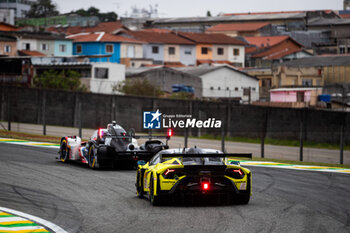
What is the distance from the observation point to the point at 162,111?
3503 centimetres

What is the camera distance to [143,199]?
49.6 feet

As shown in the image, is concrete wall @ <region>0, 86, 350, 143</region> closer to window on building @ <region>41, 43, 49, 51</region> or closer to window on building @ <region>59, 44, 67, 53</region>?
window on building @ <region>41, 43, 49, 51</region>

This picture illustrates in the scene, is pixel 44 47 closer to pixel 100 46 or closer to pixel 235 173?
pixel 100 46

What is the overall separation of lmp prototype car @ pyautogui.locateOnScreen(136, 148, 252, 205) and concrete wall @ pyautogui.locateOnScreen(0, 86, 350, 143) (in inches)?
773

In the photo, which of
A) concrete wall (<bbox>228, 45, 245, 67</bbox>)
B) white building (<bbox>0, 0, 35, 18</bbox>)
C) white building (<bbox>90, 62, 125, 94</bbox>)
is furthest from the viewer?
white building (<bbox>0, 0, 35, 18</bbox>)

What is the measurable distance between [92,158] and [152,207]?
27.3 feet

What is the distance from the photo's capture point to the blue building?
3686 inches

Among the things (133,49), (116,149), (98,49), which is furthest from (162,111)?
(133,49)

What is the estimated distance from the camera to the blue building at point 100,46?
9362 cm

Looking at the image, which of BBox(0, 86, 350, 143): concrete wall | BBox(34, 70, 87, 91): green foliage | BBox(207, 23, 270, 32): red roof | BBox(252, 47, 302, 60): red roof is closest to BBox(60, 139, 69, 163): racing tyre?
BBox(0, 86, 350, 143): concrete wall

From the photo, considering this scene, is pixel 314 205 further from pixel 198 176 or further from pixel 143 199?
pixel 143 199

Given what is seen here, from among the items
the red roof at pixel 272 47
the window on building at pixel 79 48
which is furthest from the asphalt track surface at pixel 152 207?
the red roof at pixel 272 47

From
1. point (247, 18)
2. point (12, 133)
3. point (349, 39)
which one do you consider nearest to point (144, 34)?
point (349, 39)

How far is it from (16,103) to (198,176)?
3315 centimetres
